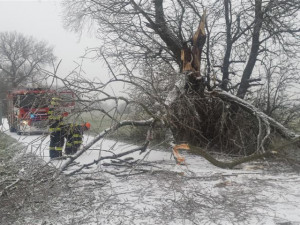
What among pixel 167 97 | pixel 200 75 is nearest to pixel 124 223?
pixel 167 97

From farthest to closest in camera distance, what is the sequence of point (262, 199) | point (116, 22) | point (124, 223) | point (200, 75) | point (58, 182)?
point (116, 22) → point (200, 75) → point (58, 182) → point (262, 199) → point (124, 223)

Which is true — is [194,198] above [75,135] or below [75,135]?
below

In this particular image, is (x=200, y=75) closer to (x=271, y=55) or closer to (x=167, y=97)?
(x=167, y=97)

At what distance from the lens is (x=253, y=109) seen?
6.72 m

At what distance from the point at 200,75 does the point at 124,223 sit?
5.17 m

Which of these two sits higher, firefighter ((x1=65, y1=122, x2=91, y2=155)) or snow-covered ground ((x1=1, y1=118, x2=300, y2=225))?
firefighter ((x1=65, y1=122, x2=91, y2=155))

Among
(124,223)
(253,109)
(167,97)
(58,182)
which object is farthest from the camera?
(253,109)

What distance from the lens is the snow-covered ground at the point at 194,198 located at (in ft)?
11.7

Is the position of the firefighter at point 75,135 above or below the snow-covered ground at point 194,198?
above

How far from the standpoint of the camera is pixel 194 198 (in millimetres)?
4164

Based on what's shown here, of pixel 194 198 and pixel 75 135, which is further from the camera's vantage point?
pixel 75 135

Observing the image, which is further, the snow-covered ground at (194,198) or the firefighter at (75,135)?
the firefighter at (75,135)

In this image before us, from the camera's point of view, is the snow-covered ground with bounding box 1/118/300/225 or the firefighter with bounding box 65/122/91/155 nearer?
the snow-covered ground with bounding box 1/118/300/225

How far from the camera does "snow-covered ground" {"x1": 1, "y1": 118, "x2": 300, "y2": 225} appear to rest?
3570 mm
